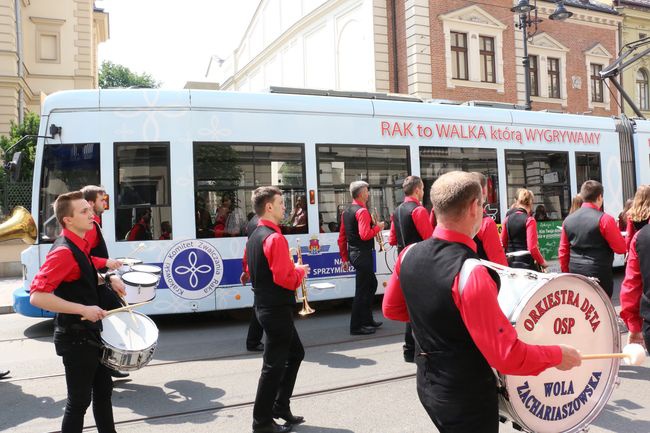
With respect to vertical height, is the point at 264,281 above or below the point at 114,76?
below

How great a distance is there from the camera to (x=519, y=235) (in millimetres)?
7168

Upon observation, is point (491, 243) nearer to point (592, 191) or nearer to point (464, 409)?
point (592, 191)

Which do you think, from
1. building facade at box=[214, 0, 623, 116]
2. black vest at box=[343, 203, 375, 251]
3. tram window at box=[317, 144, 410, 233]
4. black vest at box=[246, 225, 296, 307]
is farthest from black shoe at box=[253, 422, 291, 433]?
building facade at box=[214, 0, 623, 116]

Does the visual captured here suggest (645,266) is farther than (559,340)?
Yes

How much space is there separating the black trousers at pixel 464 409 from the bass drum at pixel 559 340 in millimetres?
105

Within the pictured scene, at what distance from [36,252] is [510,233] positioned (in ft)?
20.3

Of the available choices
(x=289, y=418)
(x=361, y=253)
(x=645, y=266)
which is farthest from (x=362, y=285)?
(x=645, y=266)

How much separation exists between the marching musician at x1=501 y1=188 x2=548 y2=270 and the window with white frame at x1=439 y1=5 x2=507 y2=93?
1540 centimetres

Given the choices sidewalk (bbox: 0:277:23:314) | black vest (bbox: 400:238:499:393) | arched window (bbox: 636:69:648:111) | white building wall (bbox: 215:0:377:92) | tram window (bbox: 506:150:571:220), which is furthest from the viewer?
arched window (bbox: 636:69:648:111)

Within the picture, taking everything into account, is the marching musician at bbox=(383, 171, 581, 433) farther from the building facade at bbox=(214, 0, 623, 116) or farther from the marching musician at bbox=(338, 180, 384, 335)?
the building facade at bbox=(214, 0, 623, 116)

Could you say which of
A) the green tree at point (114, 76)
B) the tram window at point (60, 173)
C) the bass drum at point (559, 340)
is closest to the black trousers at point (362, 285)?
the tram window at point (60, 173)

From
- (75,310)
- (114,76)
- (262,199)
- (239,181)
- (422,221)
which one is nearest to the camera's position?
(75,310)

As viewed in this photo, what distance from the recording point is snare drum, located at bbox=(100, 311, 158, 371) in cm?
→ 374

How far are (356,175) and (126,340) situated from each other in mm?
5362
